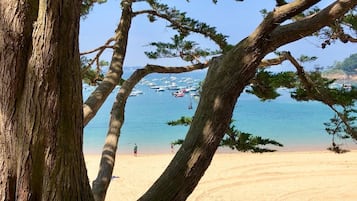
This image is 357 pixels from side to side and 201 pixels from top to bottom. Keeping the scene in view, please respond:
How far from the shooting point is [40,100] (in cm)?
119

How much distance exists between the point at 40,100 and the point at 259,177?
8804 millimetres

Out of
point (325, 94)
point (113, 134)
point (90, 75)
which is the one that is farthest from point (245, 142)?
point (90, 75)

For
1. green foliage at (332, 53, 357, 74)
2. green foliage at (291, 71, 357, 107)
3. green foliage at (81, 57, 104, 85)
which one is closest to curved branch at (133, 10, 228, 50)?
green foliage at (81, 57, 104, 85)

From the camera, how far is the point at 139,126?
20547 millimetres

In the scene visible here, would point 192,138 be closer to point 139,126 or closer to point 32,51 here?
point 32,51

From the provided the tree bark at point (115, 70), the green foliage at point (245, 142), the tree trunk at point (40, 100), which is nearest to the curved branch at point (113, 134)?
the tree bark at point (115, 70)

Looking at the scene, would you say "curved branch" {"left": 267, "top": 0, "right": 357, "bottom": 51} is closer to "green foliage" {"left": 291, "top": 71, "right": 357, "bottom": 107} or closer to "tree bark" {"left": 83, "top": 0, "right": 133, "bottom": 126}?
"green foliage" {"left": 291, "top": 71, "right": 357, "bottom": 107}

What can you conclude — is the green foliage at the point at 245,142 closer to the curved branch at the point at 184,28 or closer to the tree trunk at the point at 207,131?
the tree trunk at the point at 207,131

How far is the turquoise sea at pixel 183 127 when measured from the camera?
1485 centimetres

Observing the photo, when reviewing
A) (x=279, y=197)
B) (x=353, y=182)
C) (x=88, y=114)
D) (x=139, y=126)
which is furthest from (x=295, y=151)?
(x=88, y=114)

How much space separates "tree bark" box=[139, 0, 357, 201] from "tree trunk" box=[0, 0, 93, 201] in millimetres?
298

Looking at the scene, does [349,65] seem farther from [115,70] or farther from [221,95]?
[221,95]

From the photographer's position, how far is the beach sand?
8.14 metres

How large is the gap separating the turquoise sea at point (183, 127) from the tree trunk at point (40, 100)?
950 cm
